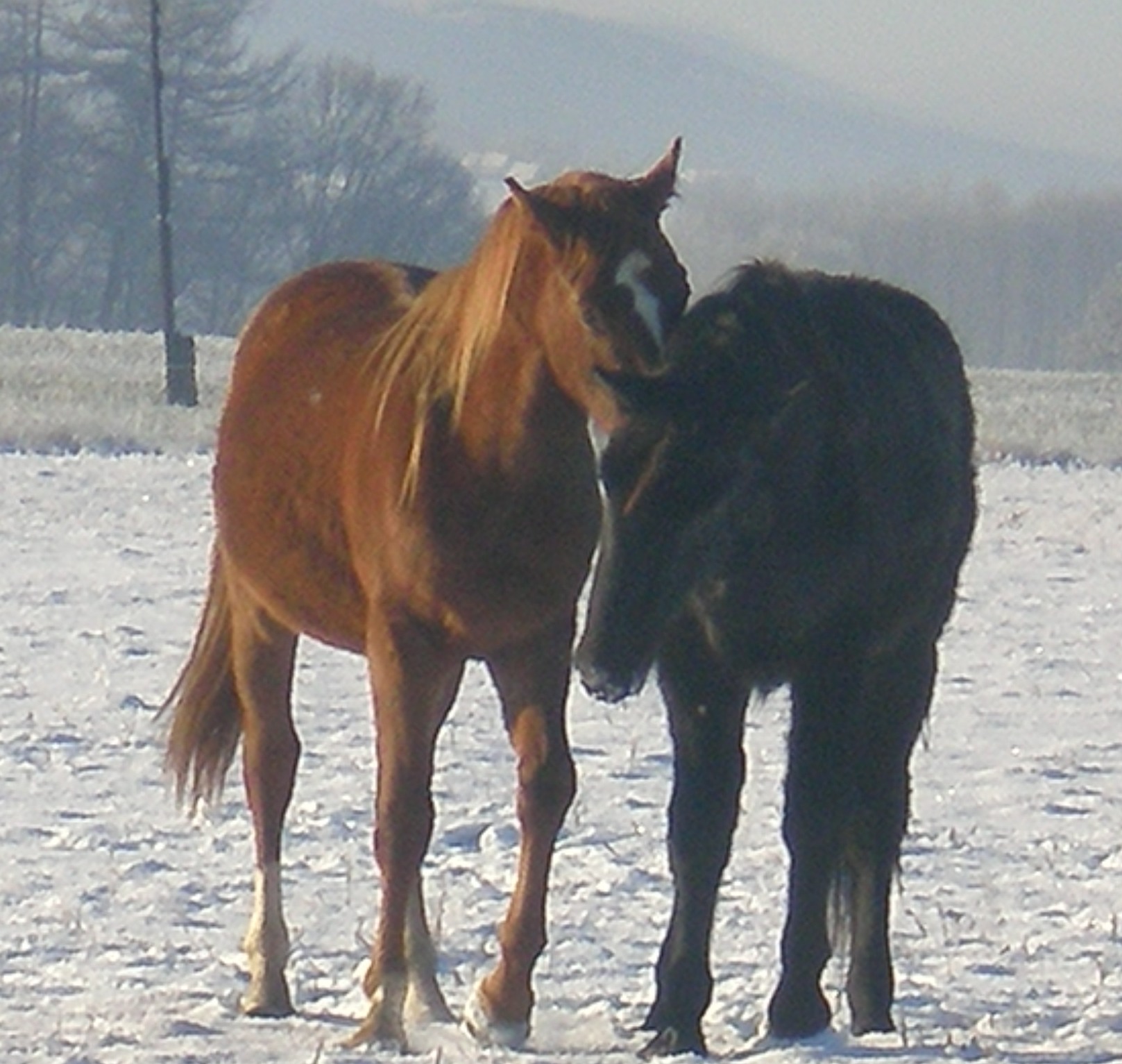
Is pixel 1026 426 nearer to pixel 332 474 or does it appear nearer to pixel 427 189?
pixel 332 474

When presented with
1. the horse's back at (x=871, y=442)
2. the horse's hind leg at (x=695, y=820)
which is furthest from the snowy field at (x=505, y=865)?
the horse's back at (x=871, y=442)

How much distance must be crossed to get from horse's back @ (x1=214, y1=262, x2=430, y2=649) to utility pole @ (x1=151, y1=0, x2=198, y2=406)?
2051 centimetres

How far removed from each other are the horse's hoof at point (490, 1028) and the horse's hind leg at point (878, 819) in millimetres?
794

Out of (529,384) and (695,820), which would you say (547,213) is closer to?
(529,384)

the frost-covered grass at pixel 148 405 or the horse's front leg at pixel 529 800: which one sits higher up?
the horse's front leg at pixel 529 800

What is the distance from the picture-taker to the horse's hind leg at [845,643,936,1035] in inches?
204

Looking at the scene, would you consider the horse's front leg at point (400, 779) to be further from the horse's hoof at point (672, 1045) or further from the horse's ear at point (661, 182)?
the horse's ear at point (661, 182)

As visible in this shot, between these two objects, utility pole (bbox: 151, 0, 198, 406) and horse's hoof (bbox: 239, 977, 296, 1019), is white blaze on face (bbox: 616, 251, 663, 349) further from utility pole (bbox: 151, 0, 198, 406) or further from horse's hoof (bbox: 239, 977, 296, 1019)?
utility pole (bbox: 151, 0, 198, 406)

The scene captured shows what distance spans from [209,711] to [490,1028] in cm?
145

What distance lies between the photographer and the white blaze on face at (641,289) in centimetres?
430

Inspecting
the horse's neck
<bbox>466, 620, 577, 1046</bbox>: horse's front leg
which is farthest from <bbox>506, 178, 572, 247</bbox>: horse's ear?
<bbox>466, 620, 577, 1046</bbox>: horse's front leg

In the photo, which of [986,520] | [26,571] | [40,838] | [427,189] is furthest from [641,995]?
[427,189]

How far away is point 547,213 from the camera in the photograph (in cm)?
434

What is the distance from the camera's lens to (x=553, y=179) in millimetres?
4531
